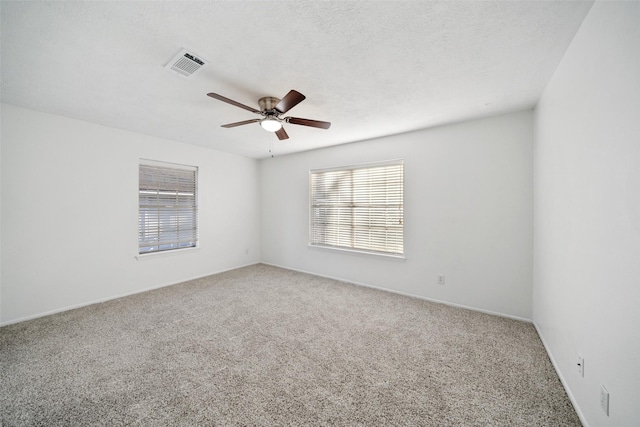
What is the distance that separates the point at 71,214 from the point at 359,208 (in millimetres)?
4083

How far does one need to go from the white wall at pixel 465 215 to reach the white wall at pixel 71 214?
11.1ft

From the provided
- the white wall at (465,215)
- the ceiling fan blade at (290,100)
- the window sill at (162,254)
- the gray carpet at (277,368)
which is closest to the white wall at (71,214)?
the window sill at (162,254)

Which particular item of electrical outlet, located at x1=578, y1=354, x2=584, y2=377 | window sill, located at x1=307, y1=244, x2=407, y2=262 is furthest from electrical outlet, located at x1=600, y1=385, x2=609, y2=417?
window sill, located at x1=307, y1=244, x2=407, y2=262

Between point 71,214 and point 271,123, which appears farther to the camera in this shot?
point 71,214

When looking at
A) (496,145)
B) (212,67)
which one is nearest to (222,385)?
(212,67)

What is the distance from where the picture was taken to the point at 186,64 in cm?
185

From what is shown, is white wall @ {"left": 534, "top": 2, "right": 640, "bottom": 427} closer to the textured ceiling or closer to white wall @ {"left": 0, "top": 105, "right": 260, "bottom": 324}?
the textured ceiling

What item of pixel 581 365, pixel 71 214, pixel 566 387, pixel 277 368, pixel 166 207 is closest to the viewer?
pixel 581 365

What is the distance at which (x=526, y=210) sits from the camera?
2.74 metres

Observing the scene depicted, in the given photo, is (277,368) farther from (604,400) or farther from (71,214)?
(71,214)

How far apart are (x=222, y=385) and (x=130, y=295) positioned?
2.78m

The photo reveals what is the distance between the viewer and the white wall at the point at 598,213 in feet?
3.41

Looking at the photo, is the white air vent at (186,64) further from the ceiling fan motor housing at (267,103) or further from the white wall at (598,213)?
the white wall at (598,213)

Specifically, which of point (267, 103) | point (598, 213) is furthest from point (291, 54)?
point (598, 213)
